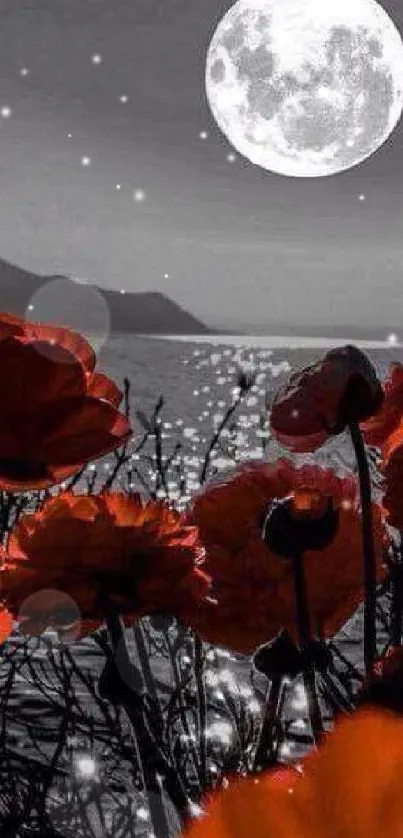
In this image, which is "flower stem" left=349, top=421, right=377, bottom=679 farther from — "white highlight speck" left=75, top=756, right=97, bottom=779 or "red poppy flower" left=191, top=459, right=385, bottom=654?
"white highlight speck" left=75, top=756, right=97, bottom=779

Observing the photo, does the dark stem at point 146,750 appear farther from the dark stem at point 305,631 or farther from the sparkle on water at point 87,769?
the sparkle on water at point 87,769

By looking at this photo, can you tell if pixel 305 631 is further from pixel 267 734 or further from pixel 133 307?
pixel 133 307

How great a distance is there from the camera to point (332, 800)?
0.54 feet

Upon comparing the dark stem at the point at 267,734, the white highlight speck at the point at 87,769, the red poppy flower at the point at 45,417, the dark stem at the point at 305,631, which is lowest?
the white highlight speck at the point at 87,769

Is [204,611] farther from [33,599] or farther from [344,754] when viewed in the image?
[344,754]

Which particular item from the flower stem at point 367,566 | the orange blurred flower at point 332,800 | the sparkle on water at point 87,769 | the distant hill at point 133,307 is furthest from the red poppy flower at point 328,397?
the distant hill at point 133,307

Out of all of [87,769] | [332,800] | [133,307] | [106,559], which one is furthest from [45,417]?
[133,307]

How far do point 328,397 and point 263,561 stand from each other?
12cm

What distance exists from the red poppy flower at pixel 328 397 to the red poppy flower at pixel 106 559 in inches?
3.5

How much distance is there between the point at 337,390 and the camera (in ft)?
2.19

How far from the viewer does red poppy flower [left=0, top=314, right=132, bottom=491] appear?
0.56 m

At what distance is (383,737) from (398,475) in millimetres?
549

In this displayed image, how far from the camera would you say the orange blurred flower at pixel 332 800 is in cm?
16

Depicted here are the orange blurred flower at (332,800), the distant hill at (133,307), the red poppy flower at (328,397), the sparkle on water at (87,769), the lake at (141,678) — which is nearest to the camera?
the orange blurred flower at (332,800)
